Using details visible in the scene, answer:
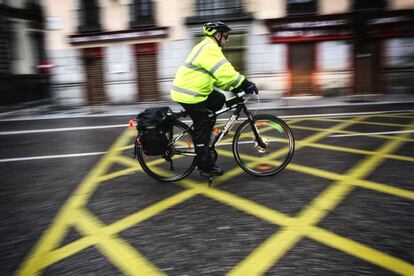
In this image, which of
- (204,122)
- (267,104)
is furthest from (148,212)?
(267,104)

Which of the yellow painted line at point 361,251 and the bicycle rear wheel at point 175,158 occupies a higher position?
the bicycle rear wheel at point 175,158

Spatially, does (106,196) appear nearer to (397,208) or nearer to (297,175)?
(297,175)

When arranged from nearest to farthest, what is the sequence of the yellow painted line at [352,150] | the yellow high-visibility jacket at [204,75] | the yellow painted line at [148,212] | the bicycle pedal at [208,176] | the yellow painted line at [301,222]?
the yellow painted line at [301,222], the yellow painted line at [148,212], the yellow high-visibility jacket at [204,75], the bicycle pedal at [208,176], the yellow painted line at [352,150]

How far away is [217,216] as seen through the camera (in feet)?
12.1

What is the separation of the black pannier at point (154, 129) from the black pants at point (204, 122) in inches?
12.0

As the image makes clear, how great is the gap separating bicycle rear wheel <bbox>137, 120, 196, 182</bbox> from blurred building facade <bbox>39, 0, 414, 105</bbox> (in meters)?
11.8

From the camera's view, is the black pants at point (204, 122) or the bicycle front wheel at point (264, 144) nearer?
the black pants at point (204, 122)

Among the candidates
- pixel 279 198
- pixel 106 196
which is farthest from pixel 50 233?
pixel 279 198

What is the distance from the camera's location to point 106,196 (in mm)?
4449

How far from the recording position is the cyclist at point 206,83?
4207 mm

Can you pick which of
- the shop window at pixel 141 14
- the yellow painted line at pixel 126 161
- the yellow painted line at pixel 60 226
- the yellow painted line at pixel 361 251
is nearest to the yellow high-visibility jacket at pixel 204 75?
the yellow painted line at pixel 60 226

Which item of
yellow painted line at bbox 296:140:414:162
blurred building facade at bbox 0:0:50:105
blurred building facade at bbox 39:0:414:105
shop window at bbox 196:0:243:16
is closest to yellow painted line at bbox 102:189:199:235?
yellow painted line at bbox 296:140:414:162

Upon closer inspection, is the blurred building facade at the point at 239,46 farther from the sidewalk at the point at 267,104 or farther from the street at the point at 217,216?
the street at the point at 217,216

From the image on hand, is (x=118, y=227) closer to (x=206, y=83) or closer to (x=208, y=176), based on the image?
(x=208, y=176)
